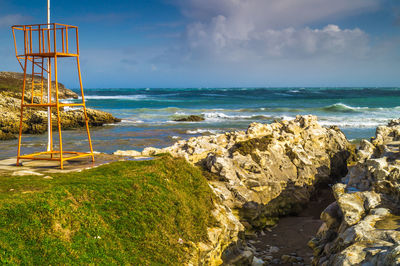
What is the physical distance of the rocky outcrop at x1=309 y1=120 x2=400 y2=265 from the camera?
6.49 m

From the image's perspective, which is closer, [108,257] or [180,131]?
[108,257]

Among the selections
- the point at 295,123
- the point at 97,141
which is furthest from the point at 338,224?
the point at 97,141

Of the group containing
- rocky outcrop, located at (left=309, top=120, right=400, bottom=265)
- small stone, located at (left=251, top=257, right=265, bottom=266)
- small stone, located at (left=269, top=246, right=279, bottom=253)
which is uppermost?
rocky outcrop, located at (left=309, top=120, right=400, bottom=265)

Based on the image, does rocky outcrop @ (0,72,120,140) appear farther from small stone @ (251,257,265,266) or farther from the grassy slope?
small stone @ (251,257,265,266)

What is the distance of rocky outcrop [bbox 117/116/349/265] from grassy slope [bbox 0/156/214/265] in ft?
3.96

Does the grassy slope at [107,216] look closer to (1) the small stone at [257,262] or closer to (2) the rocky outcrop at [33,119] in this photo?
(1) the small stone at [257,262]

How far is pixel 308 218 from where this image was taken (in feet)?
44.9

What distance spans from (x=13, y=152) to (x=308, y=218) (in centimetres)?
1951

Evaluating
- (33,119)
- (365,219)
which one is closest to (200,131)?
(33,119)

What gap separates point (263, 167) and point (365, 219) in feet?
20.9

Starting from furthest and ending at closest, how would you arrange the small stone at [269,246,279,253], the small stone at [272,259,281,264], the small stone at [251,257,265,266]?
the small stone at [269,246,279,253], the small stone at [272,259,281,264], the small stone at [251,257,265,266]

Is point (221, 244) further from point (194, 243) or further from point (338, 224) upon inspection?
point (338, 224)

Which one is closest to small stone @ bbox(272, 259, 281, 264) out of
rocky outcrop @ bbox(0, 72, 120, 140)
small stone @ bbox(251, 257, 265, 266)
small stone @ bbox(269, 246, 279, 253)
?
small stone @ bbox(251, 257, 265, 266)

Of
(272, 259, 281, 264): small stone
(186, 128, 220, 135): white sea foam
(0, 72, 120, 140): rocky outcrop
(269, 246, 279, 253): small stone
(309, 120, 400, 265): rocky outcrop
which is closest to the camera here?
(309, 120, 400, 265): rocky outcrop
